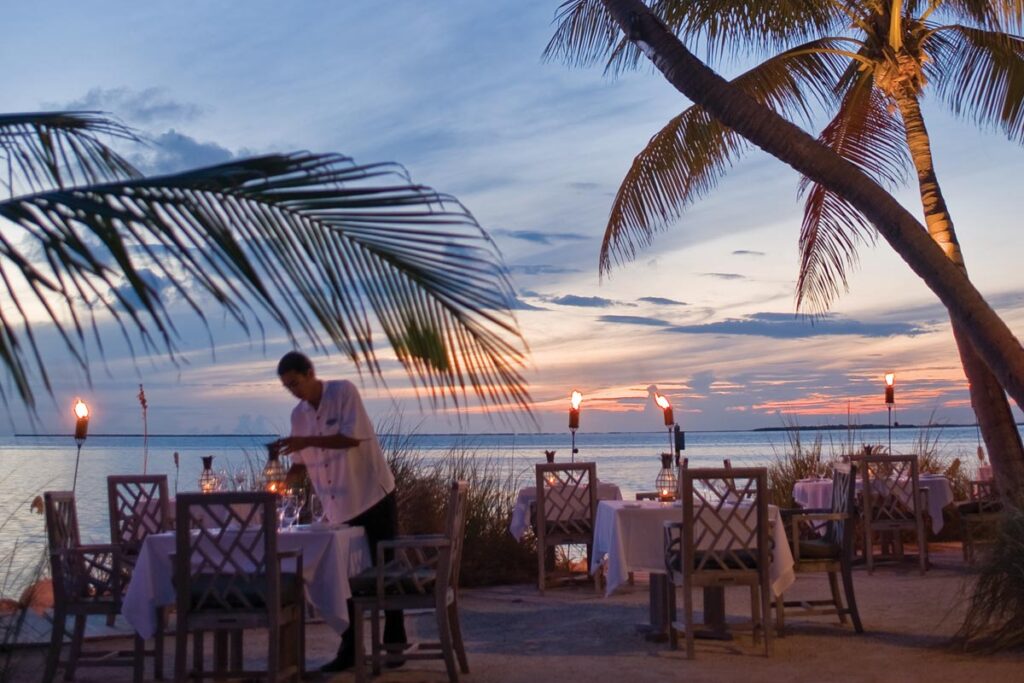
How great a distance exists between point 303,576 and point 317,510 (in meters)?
0.51

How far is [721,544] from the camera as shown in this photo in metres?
7.34

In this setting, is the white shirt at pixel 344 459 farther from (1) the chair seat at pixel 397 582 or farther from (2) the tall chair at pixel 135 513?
(2) the tall chair at pixel 135 513

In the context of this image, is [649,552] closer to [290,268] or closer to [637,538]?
[637,538]

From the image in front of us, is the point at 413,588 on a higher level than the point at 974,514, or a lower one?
lower

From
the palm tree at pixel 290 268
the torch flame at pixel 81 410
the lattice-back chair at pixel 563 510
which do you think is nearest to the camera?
the palm tree at pixel 290 268

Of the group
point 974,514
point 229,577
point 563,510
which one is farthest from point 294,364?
point 974,514

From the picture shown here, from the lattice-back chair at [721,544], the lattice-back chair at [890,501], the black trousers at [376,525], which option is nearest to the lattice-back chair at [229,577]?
the black trousers at [376,525]

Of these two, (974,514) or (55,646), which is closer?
(55,646)

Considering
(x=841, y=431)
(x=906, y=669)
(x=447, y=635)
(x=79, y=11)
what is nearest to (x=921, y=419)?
(x=841, y=431)

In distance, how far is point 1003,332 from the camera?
7.93 m

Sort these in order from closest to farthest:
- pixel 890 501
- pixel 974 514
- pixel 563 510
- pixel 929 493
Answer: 1. pixel 563 510
2. pixel 974 514
3. pixel 890 501
4. pixel 929 493

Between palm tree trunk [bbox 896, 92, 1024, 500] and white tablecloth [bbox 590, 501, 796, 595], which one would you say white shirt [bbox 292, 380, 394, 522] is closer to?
white tablecloth [bbox 590, 501, 796, 595]

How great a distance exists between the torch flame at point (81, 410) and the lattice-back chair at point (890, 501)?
6.65m

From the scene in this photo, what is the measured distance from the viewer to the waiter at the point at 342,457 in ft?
21.5
